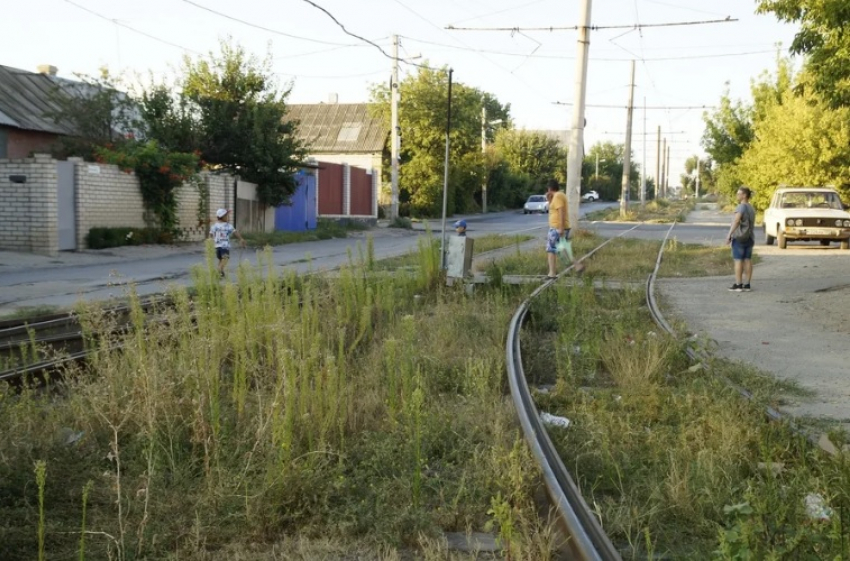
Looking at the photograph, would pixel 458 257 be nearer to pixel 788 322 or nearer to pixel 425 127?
pixel 788 322

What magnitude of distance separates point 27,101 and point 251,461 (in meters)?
28.0

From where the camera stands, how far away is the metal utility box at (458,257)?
40.0 feet

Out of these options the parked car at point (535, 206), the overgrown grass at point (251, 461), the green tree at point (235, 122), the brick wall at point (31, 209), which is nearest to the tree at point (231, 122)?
the green tree at point (235, 122)

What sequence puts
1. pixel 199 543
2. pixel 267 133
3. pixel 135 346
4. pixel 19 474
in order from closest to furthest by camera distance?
pixel 199 543 → pixel 19 474 → pixel 135 346 → pixel 267 133

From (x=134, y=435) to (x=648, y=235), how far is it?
27648 millimetres

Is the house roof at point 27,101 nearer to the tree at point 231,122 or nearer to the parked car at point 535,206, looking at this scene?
the tree at point 231,122

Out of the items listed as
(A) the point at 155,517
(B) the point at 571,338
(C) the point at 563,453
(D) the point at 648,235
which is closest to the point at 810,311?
(B) the point at 571,338

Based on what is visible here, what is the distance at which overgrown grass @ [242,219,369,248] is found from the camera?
25462 mm

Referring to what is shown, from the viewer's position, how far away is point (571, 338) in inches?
329

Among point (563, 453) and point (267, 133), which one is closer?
point (563, 453)

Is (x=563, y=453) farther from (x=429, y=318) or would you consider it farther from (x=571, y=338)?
(x=429, y=318)

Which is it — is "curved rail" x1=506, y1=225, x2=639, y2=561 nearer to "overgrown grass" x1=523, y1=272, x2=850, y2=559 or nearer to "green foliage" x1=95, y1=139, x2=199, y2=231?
"overgrown grass" x1=523, y1=272, x2=850, y2=559

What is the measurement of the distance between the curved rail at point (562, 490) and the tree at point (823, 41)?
7.50 meters

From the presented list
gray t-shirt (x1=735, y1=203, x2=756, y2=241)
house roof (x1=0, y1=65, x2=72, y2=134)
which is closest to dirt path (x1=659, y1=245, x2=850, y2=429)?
gray t-shirt (x1=735, y1=203, x2=756, y2=241)
